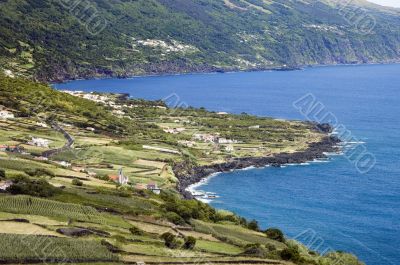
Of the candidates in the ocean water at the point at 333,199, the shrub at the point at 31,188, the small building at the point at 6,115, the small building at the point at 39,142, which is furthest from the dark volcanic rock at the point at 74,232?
the small building at the point at 6,115

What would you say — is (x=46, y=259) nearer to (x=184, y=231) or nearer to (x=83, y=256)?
(x=83, y=256)

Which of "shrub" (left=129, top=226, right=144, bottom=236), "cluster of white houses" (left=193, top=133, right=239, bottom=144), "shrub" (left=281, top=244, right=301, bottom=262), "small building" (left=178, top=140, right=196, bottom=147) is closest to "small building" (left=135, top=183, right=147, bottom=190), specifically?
"shrub" (left=129, top=226, right=144, bottom=236)

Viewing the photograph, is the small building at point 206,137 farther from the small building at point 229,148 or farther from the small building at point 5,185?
the small building at point 5,185

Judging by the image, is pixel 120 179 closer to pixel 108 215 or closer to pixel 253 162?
pixel 108 215

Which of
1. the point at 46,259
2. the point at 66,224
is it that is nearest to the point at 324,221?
the point at 66,224

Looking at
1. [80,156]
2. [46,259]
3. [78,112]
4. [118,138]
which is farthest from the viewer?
[78,112]
